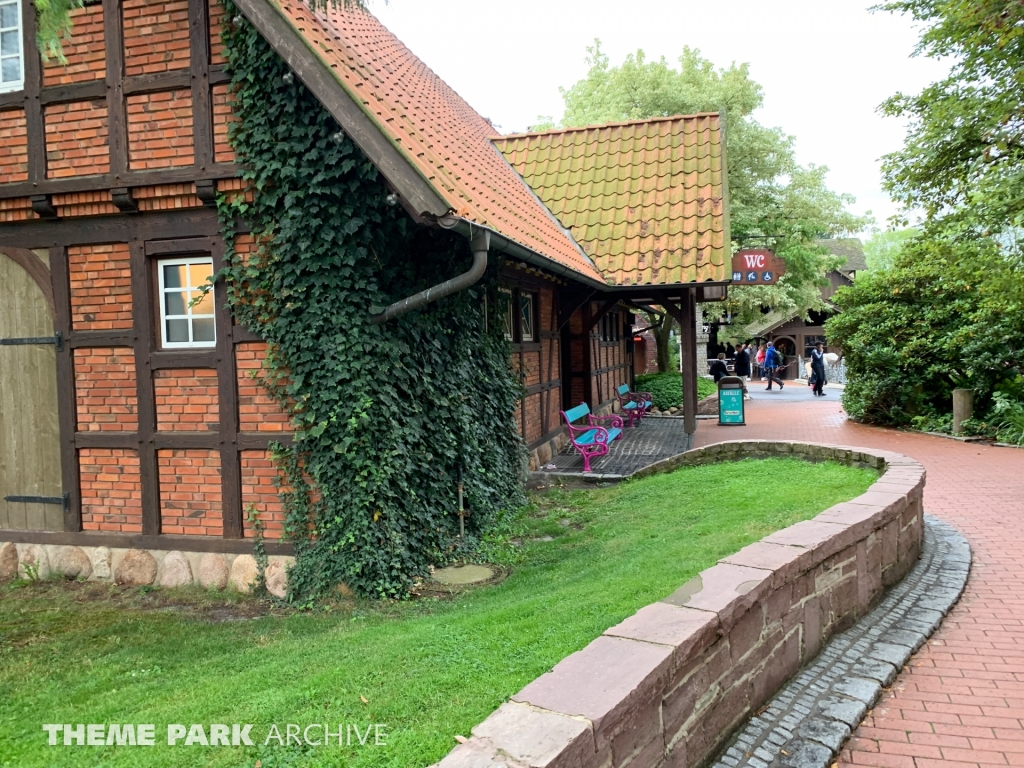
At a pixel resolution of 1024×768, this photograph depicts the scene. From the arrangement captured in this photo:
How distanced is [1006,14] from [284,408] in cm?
840

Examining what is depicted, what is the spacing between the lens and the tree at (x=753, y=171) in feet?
80.7

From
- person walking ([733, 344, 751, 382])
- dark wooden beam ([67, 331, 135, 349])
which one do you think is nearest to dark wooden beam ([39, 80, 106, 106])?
dark wooden beam ([67, 331, 135, 349])

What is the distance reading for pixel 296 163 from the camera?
5707mm

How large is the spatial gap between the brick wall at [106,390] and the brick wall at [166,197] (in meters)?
1.30

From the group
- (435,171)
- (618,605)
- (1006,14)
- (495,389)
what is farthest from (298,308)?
(1006,14)

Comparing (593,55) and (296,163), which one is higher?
(593,55)

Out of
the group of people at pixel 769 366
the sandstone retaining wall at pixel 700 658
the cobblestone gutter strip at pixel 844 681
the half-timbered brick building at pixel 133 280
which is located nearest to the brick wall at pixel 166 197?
the half-timbered brick building at pixel 133 280

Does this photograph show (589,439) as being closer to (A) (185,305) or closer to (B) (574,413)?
(B) (574,413)

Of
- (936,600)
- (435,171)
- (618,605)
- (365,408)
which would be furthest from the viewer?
(435,171)

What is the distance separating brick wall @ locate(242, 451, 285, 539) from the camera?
613 cm

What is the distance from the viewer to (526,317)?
34.3ft

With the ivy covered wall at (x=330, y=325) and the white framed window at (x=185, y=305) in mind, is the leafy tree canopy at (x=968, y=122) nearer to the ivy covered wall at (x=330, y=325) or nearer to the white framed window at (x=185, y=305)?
the ivy covered wall at (x=330, y=325)

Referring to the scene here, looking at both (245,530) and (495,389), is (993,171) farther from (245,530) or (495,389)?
(245,530)

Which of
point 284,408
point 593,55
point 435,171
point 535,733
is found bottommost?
point 535,733
